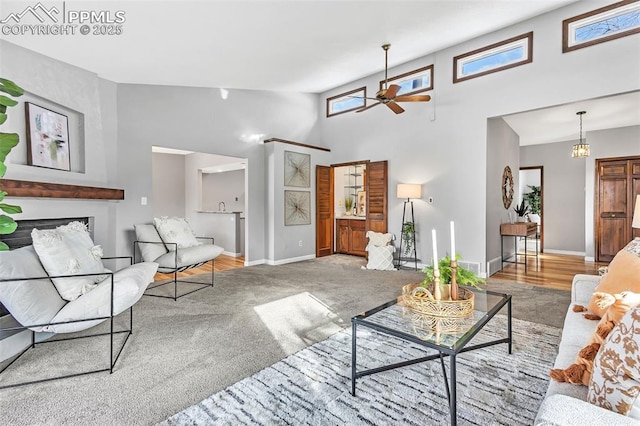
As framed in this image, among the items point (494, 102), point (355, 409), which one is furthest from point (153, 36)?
point (494, 102)

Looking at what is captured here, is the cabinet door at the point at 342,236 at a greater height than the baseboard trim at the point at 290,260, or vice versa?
the cabinet door at the point at 342,236

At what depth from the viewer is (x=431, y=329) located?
5.71 feet

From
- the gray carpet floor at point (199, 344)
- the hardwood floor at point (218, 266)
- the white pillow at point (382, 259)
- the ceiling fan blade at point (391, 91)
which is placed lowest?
the gray carpet floor at point (199, 344)

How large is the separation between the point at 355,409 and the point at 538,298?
3076 mm

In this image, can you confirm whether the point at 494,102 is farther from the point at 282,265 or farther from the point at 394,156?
the point at 282,265

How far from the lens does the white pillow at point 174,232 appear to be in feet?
13.3

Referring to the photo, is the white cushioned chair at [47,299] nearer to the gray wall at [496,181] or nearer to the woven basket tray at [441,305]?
the woven basket tray at [441,305]

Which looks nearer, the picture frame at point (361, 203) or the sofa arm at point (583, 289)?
the sofa arm at point (583, 289)

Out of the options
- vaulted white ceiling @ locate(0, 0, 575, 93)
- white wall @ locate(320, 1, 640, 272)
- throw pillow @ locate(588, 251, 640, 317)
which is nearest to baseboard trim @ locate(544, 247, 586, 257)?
white wall @ locate(320, 1, 640, 272)

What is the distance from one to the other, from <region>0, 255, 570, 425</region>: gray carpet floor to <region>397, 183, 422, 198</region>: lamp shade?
4.64 ft

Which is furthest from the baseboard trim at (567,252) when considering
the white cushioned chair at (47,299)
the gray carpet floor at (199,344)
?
the white cushioned chair at (47,299)

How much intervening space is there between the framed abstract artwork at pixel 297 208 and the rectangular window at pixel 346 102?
1.89 meters

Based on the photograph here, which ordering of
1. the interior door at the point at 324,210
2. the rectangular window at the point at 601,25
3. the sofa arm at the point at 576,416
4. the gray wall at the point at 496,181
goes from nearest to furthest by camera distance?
the sofa arm at the point at 576,416, the rectangular window at the point at 601,25, the gray wall at the point at 496,181, the interior door at the point at 324,210

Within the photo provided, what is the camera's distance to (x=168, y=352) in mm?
2359
